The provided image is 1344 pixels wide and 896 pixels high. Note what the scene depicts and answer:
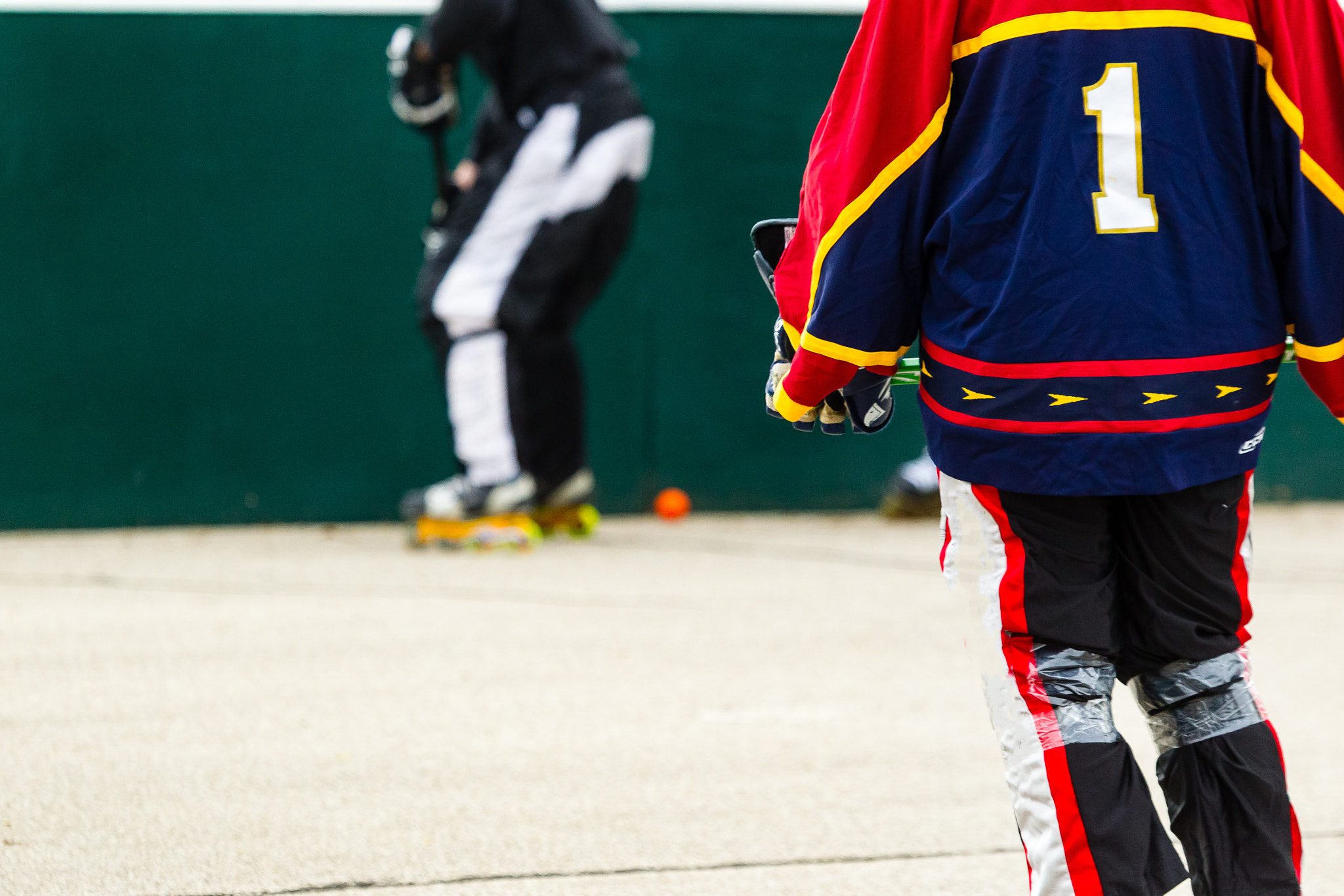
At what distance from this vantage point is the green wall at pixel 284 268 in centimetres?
677

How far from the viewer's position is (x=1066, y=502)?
6.81ft

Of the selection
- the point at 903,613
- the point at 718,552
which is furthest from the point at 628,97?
the point at 903,613

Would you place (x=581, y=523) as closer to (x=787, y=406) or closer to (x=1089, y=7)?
(x=787, y=406)

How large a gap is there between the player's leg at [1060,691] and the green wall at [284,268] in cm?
521

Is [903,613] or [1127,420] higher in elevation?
[1127,420]

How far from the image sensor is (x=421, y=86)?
636 centimetres

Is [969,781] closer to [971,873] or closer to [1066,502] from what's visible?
[971,873]

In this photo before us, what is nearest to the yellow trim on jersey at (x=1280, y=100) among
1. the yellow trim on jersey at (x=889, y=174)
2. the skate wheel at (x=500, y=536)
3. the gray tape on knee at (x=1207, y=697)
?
the yellow trim on jersey at (x=889, y=174)

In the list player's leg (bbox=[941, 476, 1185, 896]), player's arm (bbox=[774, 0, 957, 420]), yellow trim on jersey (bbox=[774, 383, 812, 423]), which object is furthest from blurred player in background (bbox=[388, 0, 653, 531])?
player's leg (bbox=[941, 476, 1185, 896])

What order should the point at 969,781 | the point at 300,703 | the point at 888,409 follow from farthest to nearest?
the point at 300,703
the point at 969,781
the point at 888,409

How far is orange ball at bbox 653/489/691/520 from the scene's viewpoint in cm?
733

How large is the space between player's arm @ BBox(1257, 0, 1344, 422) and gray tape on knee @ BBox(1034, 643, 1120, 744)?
0.55 m

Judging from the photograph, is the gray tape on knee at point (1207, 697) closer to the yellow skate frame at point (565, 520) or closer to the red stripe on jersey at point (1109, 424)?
the red stripe on jersey at point (1109, 424)

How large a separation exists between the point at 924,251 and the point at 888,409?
0.99 feet
